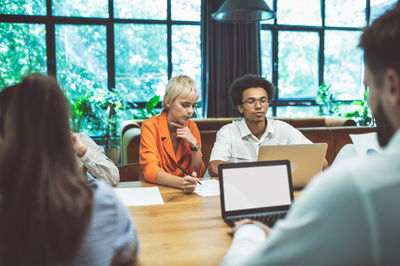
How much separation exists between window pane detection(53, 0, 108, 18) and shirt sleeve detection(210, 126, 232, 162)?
4.22 meters

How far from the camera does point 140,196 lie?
1.46 meters

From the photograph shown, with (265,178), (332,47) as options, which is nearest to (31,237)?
(265,178)

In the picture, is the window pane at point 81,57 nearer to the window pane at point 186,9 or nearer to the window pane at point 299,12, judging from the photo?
the window pane at point 186,9

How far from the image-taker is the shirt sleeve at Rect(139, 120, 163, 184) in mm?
1758

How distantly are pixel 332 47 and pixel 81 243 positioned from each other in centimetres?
688

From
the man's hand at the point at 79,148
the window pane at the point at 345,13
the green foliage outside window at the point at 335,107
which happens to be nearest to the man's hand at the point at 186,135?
the man's hand at the point at 79,148

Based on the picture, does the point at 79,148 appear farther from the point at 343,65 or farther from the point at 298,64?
the point at 343,65

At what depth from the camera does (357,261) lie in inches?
20.2

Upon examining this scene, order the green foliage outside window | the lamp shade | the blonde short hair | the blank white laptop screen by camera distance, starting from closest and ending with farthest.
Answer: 1. the blank white laptop screen
2. the blonde short hair
3. the lamp shade
4. the green foliage outside window

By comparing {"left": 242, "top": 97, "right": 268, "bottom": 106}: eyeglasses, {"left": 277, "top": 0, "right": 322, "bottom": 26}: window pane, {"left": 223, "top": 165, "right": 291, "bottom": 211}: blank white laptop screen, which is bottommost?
{"left": 223, "top": 165, "right": 291, "bottom": 211}: blank white laptop screen

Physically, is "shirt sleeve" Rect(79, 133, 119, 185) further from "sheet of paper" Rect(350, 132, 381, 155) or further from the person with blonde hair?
"sheet of paper" Rect(350, 132, 381, 155)

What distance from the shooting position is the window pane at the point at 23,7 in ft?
17.1

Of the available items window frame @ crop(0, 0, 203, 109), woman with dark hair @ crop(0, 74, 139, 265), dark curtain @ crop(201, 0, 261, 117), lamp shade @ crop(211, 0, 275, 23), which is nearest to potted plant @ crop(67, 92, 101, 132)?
window frame @ crop(0, 0, 203, 109)

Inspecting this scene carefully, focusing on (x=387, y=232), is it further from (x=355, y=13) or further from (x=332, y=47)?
(x=355, y=13)
